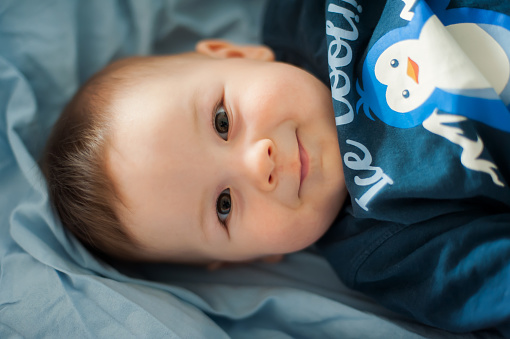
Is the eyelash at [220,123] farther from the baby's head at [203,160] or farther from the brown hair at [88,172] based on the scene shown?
the brown hair at [88,172]

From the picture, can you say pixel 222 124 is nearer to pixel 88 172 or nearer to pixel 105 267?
pixel 88 172

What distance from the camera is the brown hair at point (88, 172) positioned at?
1.03 metres

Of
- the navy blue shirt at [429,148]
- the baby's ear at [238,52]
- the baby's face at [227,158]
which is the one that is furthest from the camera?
the baby's ear at [238,52]

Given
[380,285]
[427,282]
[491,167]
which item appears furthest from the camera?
[380,285]

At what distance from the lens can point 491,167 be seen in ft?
2.83

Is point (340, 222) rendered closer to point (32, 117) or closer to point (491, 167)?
point (491, 167)

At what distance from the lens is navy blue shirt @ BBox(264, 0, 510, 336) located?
2.82 ft

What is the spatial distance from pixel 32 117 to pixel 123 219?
466mm

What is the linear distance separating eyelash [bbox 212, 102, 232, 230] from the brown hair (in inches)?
8.5

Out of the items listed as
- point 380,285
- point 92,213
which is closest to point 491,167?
point 380,285

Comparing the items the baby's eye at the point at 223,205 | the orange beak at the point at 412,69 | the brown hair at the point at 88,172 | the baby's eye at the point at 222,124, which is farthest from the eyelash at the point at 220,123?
the orange beak at the point at 412,69

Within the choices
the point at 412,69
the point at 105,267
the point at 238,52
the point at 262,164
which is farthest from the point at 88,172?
the point at 412,69

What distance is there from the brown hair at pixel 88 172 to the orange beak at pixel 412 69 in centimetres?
62

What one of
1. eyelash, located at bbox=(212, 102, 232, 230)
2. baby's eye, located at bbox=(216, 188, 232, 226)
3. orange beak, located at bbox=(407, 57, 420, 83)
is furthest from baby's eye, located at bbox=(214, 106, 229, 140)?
orange beak, located at bbox=(407, 57, 420, 83)
